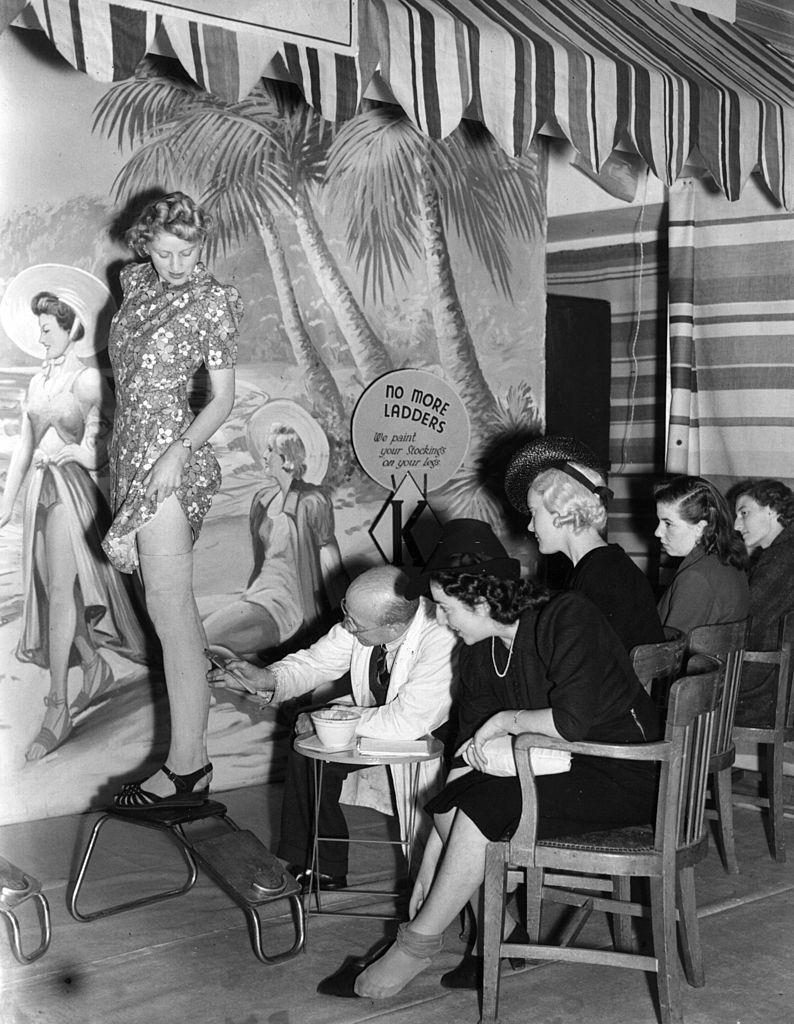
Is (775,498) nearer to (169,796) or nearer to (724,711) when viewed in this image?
(724,711)

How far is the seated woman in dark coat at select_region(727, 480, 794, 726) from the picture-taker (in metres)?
4.94

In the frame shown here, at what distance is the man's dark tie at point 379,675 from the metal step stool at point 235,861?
0.67 metres

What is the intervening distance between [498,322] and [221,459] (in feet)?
5.42

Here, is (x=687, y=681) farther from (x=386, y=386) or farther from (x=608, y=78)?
(x=386, y=386)

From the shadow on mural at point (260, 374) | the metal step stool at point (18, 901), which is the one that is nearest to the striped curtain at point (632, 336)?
the shadow on mural at point (260, 374)

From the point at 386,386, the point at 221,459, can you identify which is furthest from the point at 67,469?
the point at 386,386

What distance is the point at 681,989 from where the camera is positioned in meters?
3.46

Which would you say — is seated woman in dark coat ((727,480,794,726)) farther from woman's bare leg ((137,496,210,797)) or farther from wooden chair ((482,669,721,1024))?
woman's bare leg ((137,496,210,797))

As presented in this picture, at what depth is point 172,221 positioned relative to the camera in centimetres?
345

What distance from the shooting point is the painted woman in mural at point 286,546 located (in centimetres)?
555

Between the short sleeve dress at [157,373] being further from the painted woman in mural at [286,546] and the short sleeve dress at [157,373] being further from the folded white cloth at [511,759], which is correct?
the painted woman in mural at [286,546]

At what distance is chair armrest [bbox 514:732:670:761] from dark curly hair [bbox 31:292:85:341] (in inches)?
108

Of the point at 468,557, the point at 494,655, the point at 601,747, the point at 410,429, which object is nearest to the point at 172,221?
the point at 468,557

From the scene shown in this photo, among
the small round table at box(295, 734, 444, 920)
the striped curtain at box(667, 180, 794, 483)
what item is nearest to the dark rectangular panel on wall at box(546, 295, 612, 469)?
the striped curtain at box(667, 180, 794, 483)
